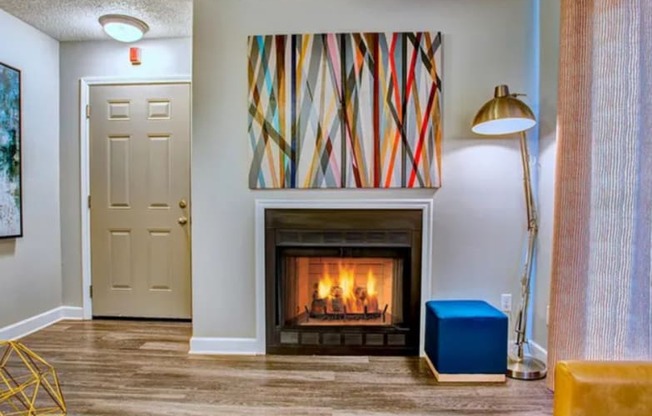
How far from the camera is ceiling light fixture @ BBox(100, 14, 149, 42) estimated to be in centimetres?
277

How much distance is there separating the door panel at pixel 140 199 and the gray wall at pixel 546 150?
2681mm

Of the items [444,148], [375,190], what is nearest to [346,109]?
[375,190]

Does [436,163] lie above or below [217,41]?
below

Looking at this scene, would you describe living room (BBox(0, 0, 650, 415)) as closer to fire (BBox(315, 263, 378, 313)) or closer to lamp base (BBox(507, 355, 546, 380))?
lamp base (BBox(507, 355, 546, 380))

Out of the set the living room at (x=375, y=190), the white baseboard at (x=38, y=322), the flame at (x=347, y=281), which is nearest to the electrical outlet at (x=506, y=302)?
the living room at (x=375, y=190)

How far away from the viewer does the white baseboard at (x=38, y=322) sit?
2848mm

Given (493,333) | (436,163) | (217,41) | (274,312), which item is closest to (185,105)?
(217,41)

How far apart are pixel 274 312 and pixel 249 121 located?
1313mm

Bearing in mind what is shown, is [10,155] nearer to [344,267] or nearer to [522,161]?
[344,267]

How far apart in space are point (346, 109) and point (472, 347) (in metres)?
1.67

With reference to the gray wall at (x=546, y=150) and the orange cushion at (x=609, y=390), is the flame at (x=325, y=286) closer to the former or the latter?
the gray wall at (x=546, y=150)

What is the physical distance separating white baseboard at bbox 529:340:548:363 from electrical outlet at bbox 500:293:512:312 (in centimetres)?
27

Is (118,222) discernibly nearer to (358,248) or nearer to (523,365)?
(358,248)

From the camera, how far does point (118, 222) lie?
3.31m
